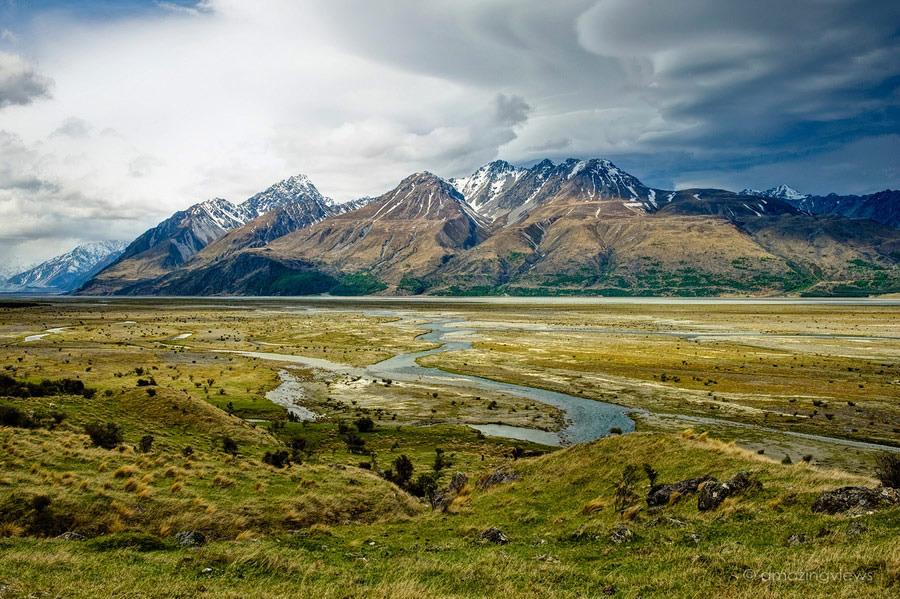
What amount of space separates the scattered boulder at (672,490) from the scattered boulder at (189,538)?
1762 cm

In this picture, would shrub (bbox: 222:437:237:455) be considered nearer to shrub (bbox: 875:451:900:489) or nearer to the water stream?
the water stream

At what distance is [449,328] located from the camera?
159500 millimetres

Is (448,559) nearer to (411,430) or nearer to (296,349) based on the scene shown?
(411,430)

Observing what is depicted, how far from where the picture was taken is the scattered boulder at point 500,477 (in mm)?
27489

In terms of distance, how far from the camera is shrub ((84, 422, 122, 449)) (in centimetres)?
2736

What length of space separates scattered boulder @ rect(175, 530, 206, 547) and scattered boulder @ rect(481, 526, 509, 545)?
1050cm

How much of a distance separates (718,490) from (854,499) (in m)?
4.04

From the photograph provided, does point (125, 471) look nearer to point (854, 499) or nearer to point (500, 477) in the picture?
point (500, 477)

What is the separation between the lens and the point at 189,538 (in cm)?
1691

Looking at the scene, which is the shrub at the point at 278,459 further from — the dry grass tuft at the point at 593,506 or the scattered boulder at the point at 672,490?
the scattered boulder at the point at 672,490

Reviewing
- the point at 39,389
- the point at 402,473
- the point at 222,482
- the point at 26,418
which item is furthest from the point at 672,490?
the point at 39,389

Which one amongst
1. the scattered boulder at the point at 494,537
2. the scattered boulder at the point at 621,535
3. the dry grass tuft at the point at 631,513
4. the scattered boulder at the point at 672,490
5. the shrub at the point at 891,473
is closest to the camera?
the scattered boulder at the point at 621,535

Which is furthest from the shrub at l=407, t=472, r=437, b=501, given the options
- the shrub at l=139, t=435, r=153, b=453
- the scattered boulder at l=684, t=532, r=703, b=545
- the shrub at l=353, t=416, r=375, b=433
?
the shrub at l=353, t=416, r=375, b=433

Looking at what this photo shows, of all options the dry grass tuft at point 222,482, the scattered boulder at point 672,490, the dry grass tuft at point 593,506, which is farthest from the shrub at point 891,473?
the dry grass tuft at point 222,482
